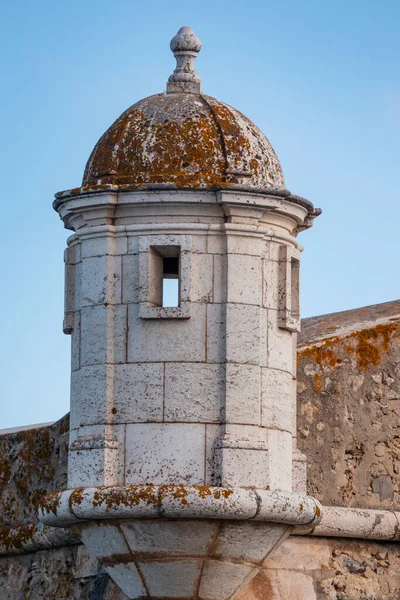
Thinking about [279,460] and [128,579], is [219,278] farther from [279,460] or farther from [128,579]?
[128,579]

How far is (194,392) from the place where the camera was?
10.2 metres

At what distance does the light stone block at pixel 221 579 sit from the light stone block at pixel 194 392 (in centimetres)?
82

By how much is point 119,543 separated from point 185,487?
59 cm

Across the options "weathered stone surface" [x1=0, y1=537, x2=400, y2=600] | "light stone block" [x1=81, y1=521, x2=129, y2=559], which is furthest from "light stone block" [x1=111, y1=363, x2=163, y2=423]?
"weathered stone surface" [x1=0, y1=537, x2=400, y2=600]

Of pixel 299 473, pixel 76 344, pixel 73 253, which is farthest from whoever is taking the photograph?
pixel 299 473

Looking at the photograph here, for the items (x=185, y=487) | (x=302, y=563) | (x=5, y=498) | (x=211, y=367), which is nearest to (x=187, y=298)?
(x=211, y=367)

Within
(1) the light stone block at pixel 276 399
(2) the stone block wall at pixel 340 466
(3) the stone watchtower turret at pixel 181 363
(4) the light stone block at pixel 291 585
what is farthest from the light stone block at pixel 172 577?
(1) the light stone block at pixel 276 399

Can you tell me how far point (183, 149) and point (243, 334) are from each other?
1.09 metres

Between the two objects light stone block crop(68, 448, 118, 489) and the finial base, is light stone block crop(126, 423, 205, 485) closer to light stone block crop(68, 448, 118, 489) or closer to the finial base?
light stone block crop(68, 448, 118, 489)

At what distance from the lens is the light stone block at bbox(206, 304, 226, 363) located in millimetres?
10242

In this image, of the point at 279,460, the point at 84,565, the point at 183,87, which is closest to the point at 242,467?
the point at 279,460

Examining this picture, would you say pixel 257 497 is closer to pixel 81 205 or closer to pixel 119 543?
pixel 119 543

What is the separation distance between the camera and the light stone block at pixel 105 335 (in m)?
10.3

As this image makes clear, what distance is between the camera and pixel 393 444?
11.6 m
